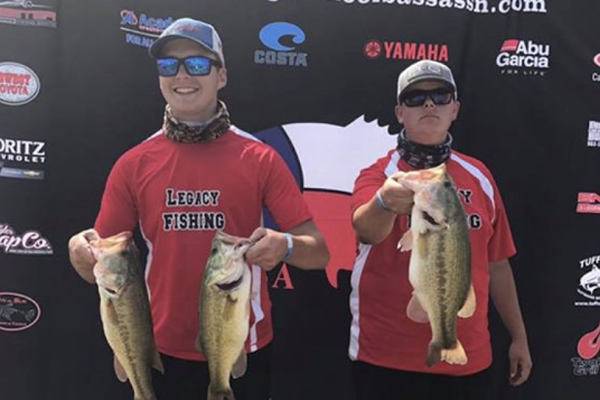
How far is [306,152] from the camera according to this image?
3.00 metres

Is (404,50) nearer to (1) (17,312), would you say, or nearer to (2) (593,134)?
(2) (593,134)

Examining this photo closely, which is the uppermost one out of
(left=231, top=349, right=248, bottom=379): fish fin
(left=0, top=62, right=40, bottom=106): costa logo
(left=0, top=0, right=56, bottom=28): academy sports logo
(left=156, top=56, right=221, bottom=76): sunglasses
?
(left=0, top=0, right=56, bottom=28): academy sports logo

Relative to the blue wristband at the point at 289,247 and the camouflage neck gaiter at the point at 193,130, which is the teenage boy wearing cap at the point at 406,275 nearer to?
the blue wristband at the point at 289,247

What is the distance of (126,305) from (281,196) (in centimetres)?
68

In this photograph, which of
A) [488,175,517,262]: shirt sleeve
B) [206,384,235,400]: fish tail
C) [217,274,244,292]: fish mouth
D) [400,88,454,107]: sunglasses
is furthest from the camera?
[488,175,517,262]: shirt sleeve

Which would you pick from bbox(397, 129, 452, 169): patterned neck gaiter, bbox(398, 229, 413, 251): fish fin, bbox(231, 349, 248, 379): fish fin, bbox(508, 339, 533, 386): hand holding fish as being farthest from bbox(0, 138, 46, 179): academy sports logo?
bbox(508, 339, 533, 386): hand holding fish

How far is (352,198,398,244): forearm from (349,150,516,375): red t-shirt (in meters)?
0.09

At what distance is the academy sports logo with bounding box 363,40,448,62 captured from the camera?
2949 mm

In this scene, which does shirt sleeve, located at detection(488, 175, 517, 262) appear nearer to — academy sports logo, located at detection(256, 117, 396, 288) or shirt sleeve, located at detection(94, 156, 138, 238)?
academy sports logo, located at detection(256, 117, 396, 288)

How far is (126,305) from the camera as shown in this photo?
1.56 m

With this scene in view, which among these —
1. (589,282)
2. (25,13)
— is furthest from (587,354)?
(25,13)

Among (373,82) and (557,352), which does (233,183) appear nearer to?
(373,82)

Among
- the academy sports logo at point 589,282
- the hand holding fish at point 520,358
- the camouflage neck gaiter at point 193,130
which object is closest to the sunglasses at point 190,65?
the camouflage neck gaiter at point 193,130

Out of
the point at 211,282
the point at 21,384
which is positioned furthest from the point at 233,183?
the point at 21,384
